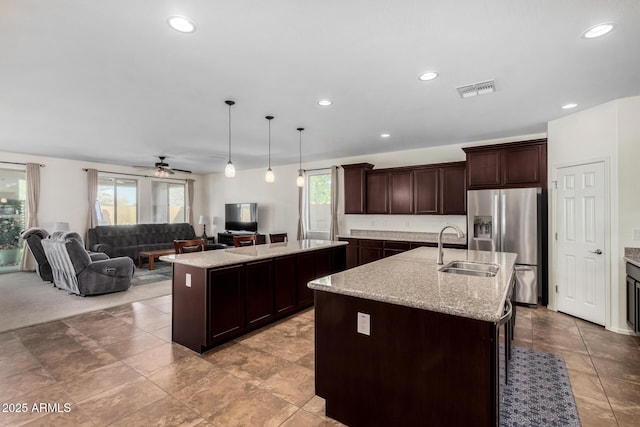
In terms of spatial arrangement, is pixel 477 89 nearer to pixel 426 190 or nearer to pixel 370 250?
pixel 426 190

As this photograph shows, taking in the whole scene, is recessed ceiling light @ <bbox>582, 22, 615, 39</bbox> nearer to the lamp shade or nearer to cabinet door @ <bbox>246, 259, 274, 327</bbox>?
cabinet door @ <bbox>246, 259, 274, 327</bbox>

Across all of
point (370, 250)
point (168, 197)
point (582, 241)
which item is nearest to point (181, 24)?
point (370, 250)

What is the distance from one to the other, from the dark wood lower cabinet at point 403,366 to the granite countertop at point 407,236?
3819mm

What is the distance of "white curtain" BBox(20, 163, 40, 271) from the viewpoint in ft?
21.9

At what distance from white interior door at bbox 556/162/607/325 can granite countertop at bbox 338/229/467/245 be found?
1.36 m

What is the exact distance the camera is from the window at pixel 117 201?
7969 mm

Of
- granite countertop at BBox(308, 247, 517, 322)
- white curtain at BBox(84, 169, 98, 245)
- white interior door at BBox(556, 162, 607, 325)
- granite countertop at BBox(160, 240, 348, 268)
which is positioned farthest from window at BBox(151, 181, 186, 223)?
white interior door at BBox(556, 162, 607, 325)

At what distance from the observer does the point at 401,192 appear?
5914 millimetres

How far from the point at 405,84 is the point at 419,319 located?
2350 millimetres

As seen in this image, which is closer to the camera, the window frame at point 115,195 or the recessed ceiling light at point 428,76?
the recessed ceiling light at point 428,76

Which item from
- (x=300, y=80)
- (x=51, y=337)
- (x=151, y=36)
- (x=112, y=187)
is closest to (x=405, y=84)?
(x=300, y=80)

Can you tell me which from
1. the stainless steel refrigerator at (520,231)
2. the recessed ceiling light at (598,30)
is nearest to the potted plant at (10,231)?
the stainless steel refrigerator at (520,231)

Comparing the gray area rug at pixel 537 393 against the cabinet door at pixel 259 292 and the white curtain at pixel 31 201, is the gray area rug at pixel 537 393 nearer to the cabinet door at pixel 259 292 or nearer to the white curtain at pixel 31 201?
the cabinet door at pixel 259 292

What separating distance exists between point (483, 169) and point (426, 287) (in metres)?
3.67
